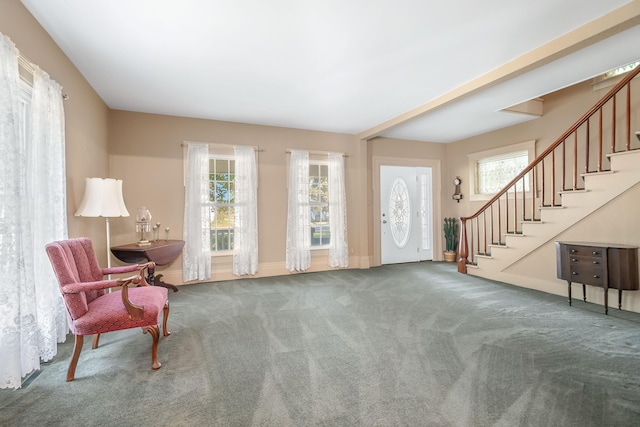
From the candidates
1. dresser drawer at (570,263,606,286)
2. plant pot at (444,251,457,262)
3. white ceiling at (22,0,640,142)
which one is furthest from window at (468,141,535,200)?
dresser drawer at (570,263,606,286)

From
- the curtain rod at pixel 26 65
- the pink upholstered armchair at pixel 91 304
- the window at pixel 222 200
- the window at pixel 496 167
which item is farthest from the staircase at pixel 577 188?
the curtain rod at pixel 26 65

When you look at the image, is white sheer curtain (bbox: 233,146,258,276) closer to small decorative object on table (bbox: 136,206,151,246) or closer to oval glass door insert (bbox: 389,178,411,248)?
small decorative object on table (bbox: 136,206,151,246)

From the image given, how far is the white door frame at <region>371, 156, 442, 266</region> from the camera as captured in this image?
5703mm

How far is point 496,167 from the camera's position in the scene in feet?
18.0

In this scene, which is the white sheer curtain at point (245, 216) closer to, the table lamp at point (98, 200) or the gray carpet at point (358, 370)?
the gray carpet at point (358, 370)

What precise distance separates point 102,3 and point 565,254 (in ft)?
15.5

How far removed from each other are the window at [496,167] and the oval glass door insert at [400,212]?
48.7 inches

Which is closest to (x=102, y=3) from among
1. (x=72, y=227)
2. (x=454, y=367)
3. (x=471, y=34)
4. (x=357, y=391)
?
(x=72, y=227)

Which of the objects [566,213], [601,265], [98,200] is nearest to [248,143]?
[98,200]

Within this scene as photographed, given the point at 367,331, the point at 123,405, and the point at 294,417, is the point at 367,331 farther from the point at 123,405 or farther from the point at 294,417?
the point at 123,405

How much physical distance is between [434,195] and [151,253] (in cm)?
522

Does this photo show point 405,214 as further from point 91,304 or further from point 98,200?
point 91,304

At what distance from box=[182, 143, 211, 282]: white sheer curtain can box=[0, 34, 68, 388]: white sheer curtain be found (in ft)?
6.31

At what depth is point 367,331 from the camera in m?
2.62
